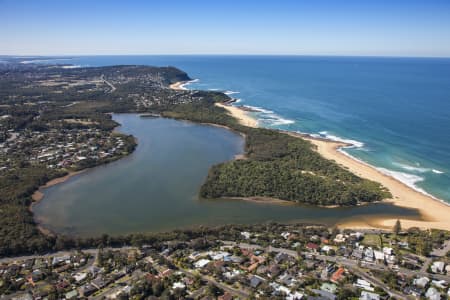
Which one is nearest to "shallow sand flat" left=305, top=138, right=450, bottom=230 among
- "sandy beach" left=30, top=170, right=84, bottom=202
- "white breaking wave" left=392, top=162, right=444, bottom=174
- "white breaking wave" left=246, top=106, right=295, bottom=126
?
"white breaking wave" left=392, top=162, right=444, bottom=174

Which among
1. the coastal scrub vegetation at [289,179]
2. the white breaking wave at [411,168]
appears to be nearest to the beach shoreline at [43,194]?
the coastal scrub vegetation at [289,179]

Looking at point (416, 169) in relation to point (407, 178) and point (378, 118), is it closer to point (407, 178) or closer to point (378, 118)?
point (407, 178)

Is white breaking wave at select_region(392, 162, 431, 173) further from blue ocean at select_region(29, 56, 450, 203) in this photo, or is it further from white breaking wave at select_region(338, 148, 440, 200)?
white breaking wave at select_region(338, 148, 440, 200)

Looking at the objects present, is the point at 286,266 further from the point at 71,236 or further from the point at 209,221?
the point at 71,236

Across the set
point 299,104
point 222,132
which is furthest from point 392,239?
point 299,104

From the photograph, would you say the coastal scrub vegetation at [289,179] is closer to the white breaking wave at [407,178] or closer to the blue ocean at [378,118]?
the white breaking wave at [407,178]

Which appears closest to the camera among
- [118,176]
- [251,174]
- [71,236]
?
[71,236]
